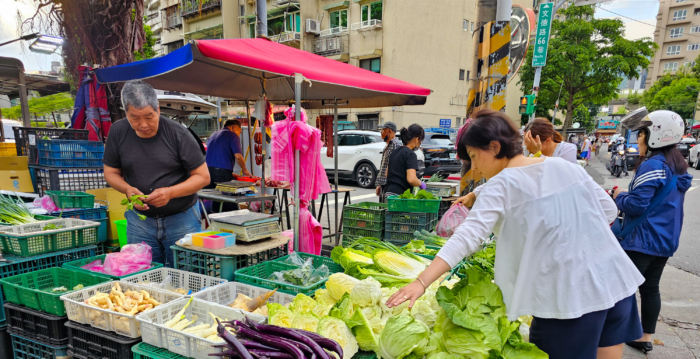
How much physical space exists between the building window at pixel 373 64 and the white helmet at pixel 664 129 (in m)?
21.0

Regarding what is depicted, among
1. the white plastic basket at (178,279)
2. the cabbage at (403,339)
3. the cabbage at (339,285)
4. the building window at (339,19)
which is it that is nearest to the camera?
the cabbage at (403,339)

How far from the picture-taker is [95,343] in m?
2.16

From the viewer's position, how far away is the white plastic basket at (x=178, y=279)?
2.66 metres

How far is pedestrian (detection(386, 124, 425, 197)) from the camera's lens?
5.00 metres

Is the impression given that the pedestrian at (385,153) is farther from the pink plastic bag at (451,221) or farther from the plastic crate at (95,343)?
the plastic crate at (95,343)

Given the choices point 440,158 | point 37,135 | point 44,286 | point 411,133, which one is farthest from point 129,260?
point 440,158

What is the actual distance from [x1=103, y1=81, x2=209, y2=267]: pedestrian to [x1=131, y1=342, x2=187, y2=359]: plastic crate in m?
1.25

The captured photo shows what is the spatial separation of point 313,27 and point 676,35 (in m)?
76.0

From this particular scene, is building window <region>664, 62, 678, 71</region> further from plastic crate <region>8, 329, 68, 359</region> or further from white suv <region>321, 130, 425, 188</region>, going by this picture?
plastic crate <region>8, 329, 68, 359</region>

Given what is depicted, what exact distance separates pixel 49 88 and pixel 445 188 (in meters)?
10.5

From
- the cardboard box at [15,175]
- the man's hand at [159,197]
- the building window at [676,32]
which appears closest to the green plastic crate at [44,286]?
the man's hand at [159,197]

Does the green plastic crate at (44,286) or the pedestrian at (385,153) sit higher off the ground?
the pedestrian at (385,153)

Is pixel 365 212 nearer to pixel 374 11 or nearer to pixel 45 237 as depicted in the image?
pixel 45 237

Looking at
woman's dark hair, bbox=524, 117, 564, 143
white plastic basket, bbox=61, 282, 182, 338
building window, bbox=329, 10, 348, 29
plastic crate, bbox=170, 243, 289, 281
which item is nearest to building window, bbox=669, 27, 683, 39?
building window, bbox=329, 10, 348, 29
